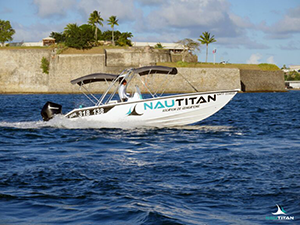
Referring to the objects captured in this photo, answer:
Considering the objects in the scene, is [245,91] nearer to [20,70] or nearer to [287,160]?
[20,70]

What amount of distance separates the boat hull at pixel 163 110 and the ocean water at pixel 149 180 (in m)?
2.26

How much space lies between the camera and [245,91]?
7606 cm

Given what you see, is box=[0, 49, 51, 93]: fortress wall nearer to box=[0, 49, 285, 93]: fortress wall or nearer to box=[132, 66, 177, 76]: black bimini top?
box=[0, 49, 285, 93]: fortress wall

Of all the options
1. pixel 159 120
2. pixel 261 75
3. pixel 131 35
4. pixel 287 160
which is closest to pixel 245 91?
pixel 261 75

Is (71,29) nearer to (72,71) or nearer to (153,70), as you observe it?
(72,71)

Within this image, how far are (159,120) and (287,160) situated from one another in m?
6.60

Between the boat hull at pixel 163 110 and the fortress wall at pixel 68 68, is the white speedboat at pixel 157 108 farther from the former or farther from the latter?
the fortress wall at pixel 68 68

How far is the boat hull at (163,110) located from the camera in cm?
1395

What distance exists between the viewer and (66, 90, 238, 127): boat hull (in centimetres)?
1395

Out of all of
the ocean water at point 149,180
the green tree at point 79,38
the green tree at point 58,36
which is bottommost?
the ocean water at point 149,180

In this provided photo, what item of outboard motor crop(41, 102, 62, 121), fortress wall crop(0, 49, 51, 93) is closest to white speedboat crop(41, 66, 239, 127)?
outboard motor crop(41, 102, 62, 121)

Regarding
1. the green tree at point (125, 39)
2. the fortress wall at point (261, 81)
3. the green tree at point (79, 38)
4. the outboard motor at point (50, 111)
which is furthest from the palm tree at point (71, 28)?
the outboard motor at point (50, 111)

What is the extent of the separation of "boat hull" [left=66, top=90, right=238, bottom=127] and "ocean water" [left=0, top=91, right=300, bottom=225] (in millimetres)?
2255

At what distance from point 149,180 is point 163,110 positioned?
24.2ft
